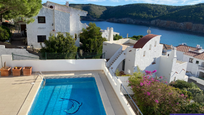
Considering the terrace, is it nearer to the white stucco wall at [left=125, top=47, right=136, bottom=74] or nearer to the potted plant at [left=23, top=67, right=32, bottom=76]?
the potted plant at [left=23, top=67, right=32, bottom=76]

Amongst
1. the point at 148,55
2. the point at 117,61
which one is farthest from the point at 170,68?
the point at 117,61

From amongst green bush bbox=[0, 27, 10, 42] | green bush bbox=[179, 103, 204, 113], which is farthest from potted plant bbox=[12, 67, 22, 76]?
green bush bbox=[0, 27, 10, 42]

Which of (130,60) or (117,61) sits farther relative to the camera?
(130,60)

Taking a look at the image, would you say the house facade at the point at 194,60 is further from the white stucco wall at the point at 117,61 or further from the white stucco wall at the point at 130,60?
the white stucco wall at the point at 117,61

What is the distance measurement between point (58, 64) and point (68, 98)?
3894 mm

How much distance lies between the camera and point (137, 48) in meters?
16.9

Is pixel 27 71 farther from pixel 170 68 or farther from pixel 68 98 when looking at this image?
pixel 170 68

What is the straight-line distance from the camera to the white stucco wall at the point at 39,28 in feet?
72.4

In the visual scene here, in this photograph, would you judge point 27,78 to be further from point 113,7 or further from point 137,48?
point 113,7

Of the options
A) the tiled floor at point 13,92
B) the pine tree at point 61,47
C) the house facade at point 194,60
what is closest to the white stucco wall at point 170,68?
the pine tree at point 61,47

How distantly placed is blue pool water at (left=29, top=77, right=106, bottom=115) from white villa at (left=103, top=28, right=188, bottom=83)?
5314 mm

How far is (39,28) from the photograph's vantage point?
2241cm

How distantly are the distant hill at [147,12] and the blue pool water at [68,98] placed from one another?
107 meters

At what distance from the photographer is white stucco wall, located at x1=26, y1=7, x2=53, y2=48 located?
2206cm
